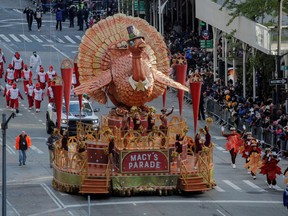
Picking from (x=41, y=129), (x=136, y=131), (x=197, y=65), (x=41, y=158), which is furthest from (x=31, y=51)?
(x=136, y=131)

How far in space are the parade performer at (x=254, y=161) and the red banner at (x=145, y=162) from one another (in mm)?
4071

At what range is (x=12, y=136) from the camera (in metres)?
64.2

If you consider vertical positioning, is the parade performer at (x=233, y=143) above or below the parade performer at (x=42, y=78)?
below

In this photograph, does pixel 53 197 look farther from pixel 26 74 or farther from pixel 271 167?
pixel 26 74

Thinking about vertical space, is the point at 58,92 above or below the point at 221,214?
above

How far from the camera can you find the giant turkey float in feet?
169

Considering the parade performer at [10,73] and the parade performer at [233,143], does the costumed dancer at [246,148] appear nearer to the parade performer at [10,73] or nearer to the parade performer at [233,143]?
the parade performer at [233,143]

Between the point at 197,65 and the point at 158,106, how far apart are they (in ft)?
22.3

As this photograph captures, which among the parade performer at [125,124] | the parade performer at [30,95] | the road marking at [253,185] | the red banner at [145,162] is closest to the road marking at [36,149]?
the parade performer at [125,124]

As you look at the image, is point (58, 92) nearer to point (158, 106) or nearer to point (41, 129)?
point (41, 129)

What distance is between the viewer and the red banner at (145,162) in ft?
169

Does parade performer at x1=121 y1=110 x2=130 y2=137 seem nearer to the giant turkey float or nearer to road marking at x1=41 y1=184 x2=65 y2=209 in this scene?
the giant turkey float

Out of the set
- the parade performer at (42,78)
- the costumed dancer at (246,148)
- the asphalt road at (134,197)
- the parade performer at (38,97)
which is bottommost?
the asphalt road at (134,197)

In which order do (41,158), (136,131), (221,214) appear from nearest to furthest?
(221,214), (136,131), (41,158)
